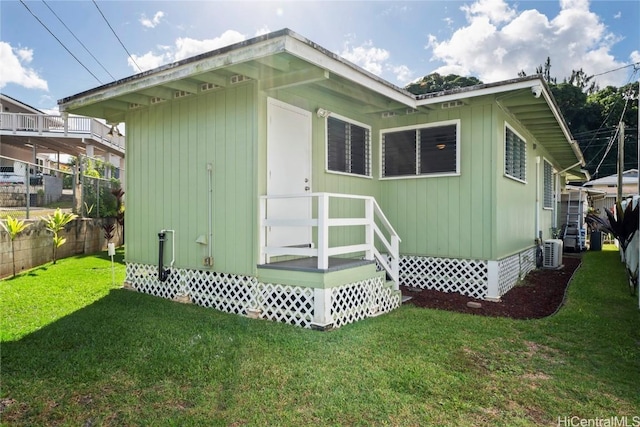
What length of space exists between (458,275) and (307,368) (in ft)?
14.5

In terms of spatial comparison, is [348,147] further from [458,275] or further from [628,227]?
[628,227]

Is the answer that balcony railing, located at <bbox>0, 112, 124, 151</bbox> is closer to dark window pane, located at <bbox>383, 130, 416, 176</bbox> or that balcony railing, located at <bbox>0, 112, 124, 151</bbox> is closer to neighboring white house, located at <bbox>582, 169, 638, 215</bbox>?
dark window pane, located at <bbox>383, 130, 416, 176</bbox>

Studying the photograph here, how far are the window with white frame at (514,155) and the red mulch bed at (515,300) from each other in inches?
86.9

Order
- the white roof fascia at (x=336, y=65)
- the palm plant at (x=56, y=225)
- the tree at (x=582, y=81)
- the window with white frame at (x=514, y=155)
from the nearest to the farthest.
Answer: the white roof fascia at (x=336, y=65) < the window with white frame at (x=514, y=155) < the palm plant at (x=56, y=225) < the tree at (x=582, y=81)

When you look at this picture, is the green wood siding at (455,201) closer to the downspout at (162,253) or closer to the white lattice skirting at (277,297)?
the white lattice skirting at (277,297)

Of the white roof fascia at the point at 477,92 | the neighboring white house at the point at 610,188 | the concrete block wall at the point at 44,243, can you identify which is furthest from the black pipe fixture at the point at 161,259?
the neighboring white house at the point at 610,188

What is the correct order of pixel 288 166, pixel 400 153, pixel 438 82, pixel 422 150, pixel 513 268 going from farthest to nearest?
pixel 438 82 < pixel 513 268 < pixel 400 153 < pixel 422 150 < pixel 288 166

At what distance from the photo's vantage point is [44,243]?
27.9 ft

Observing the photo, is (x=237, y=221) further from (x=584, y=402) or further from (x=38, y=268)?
(x=38, y=268)

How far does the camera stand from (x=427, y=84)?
29.8m

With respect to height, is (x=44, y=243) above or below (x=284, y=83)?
below

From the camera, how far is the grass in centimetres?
275

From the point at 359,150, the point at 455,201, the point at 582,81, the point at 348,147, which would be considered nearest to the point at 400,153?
the point at 359,150

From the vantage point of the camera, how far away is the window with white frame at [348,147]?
678cm
